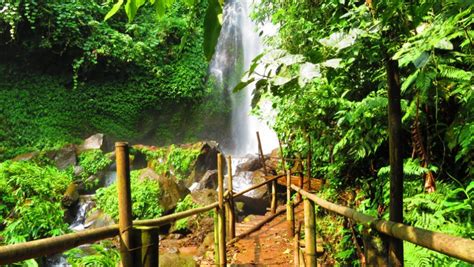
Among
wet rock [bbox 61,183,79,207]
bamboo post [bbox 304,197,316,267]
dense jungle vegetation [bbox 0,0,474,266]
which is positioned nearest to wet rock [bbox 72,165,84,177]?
dense jungle vegetation [bbox 0,0,474,266]

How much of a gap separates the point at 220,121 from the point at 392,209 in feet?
52.9

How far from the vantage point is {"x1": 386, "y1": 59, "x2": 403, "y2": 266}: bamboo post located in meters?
1.13

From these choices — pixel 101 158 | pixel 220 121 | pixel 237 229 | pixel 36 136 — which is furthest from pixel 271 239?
pixel 220 121

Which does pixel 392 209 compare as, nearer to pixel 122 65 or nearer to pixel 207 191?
pixel 207 191

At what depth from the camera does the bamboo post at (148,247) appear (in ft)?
4.97

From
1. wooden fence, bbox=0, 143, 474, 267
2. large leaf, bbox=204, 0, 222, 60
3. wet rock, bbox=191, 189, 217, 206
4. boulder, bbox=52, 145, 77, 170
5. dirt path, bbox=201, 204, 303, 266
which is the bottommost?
dirt path, bbox=201, 204, 303, 266

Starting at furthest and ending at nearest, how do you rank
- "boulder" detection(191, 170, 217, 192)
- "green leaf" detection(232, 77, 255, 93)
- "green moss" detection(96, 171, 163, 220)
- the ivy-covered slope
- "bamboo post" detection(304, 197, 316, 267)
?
the ivy-covered slope
"boulder" detection(191, 170, 217, 192)
"green moss" detection(96, 171, 163, 220)
"bamboo post" detection(304, 197, 316, 267)
"green leaf" detection(232, 77, 255, 93)

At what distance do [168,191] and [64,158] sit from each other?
4.13 metres

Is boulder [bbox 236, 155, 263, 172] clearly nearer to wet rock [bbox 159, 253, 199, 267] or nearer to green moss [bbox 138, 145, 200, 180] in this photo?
green moss [bbox 138, 145, 200, 180]

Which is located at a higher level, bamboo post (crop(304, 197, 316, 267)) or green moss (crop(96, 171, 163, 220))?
bamboo post (crop(304, 197, 316, 267))

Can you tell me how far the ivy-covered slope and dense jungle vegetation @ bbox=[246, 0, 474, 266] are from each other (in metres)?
8.15

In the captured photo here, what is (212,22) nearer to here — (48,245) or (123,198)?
(48,245)

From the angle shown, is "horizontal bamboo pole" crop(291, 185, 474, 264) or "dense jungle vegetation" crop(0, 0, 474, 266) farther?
"dense jungle vegetation" crop(0, 0, 474, 266)

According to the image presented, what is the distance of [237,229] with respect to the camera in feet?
21.9
